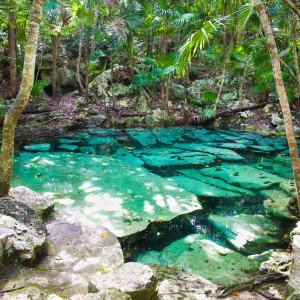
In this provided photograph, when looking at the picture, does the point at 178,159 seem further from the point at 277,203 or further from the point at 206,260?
the point at 206,260

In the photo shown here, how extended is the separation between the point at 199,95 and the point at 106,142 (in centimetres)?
719

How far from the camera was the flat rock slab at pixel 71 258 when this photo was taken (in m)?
1.71

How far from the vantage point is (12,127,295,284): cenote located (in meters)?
2.66

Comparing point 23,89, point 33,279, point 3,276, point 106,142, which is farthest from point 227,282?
point 106,142

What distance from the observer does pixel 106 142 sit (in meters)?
8.30

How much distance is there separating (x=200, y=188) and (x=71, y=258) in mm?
2845

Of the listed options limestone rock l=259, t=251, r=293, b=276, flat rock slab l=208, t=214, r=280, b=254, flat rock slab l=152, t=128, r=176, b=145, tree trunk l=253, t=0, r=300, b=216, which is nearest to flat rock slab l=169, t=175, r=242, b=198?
flat rock slab l=208, t=214, r=280, b=254

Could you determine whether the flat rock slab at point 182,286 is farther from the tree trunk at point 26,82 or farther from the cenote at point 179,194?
the tree trunk at point 26,82

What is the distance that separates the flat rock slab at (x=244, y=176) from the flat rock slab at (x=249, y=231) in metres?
1.29

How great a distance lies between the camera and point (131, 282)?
1568 mm

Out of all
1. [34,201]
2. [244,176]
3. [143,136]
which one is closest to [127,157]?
[143,136]

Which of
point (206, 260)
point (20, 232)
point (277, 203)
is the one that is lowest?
point (206, 260)

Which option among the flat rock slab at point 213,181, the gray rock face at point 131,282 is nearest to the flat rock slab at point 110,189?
the flat rock slab at point 213,181

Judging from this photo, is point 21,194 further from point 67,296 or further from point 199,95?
point 199,95
